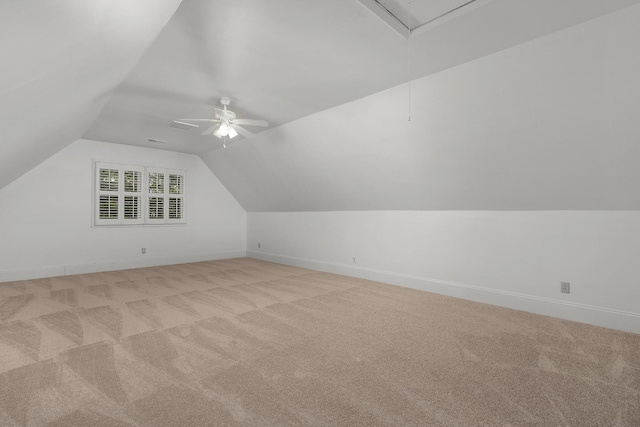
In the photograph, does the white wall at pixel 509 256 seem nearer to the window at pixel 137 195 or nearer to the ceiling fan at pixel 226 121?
the ceiling fan at pixel 226 121

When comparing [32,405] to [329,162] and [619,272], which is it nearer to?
[329,162]

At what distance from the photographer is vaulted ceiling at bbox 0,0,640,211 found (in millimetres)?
2021

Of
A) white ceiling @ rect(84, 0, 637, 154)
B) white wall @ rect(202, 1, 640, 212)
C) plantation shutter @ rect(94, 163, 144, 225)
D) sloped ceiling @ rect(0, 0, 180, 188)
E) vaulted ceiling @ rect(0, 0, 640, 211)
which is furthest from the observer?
plantation shutter @ rect(94, 163, 144, 225)

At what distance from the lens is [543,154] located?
10.2ft

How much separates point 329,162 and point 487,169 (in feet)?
7.71

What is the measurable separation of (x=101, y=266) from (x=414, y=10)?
22.8 feet

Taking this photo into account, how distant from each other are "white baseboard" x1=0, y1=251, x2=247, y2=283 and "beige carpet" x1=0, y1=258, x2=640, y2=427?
169 centimetres

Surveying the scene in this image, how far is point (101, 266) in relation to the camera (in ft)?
20.1

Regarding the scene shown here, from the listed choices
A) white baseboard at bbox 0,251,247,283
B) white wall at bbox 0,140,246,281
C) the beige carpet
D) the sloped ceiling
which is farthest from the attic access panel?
white baseboard at bbox 0,251,247,283

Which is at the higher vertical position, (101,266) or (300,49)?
(300,49)

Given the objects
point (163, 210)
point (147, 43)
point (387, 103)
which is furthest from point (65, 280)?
point (387, 103)

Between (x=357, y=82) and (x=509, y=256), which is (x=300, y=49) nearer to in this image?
(x=357, y=82)

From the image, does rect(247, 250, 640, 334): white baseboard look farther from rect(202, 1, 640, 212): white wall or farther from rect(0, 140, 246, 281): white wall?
rect(0, 140, 246, 281): white wall

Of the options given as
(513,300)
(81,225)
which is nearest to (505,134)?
(513,300)
